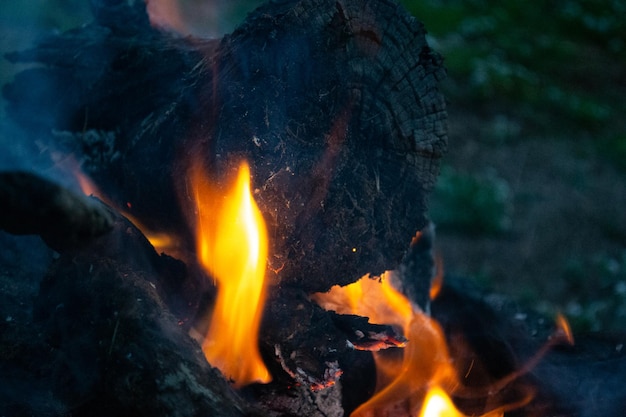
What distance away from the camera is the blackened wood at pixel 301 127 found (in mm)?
2309

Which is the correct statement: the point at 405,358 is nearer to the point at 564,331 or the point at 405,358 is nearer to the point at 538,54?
the point at 564,331

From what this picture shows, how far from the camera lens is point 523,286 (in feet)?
18.1

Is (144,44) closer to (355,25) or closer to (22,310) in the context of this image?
(355,25)

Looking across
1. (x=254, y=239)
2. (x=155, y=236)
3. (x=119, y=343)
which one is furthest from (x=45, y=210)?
(x=155, y=236)

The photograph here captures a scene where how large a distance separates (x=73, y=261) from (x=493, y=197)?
16.0 feet

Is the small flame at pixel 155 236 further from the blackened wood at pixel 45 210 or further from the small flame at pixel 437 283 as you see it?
the small flame at pixel 437 283

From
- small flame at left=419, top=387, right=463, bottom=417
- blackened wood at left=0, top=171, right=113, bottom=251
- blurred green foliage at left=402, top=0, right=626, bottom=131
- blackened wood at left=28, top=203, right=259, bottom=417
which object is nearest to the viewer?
blackened wood at left=0, top=171, right=113, bottom=251

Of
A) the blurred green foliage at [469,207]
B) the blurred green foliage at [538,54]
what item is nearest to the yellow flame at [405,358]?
the blurred green foliage at [469,207]

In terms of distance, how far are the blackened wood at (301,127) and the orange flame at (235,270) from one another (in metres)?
0.06

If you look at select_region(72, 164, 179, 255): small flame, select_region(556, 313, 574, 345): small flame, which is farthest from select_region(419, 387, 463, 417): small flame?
select_region(72, 164, 179, 255): small flame

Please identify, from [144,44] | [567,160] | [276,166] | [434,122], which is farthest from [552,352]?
[567,160]

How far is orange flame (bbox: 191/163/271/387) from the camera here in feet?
7.64

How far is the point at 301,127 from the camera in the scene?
237 cm

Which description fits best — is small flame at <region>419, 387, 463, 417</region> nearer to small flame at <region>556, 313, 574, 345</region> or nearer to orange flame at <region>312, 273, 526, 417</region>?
orange flame at <region>312, 273, 526, 417</region>
